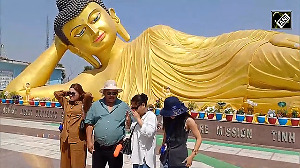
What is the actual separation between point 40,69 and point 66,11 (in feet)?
6.73

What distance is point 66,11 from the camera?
8.53 metres

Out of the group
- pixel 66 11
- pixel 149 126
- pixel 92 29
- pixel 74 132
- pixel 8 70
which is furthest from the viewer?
pixel 8 70

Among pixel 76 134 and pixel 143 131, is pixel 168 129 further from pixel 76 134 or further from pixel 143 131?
pixel 76 134

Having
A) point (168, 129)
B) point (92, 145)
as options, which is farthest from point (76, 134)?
point (168, 129)

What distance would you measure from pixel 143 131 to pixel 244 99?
16.6 feet

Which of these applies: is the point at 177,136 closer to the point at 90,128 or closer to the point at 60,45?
the point at 90,128

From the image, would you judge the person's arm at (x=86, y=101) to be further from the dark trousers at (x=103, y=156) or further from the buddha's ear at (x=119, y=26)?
the buddha's ear at (x=119, y=26)

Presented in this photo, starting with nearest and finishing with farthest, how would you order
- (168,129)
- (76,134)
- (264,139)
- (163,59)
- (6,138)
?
(168,129) → (76,134) → (264,139) → (6,138) → (163,59)

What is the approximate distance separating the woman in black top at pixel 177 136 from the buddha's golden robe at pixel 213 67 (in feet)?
15.6

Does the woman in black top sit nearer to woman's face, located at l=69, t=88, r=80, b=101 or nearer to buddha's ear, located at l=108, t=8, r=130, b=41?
woman's face, located at l=69, t=88, r=80, b=101

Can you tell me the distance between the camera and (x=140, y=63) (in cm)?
810

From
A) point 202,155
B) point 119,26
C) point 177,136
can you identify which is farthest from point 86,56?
point 177,136

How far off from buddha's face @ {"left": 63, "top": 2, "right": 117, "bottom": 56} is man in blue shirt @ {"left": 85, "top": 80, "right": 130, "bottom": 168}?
6.17m

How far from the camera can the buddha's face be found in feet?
27.3
